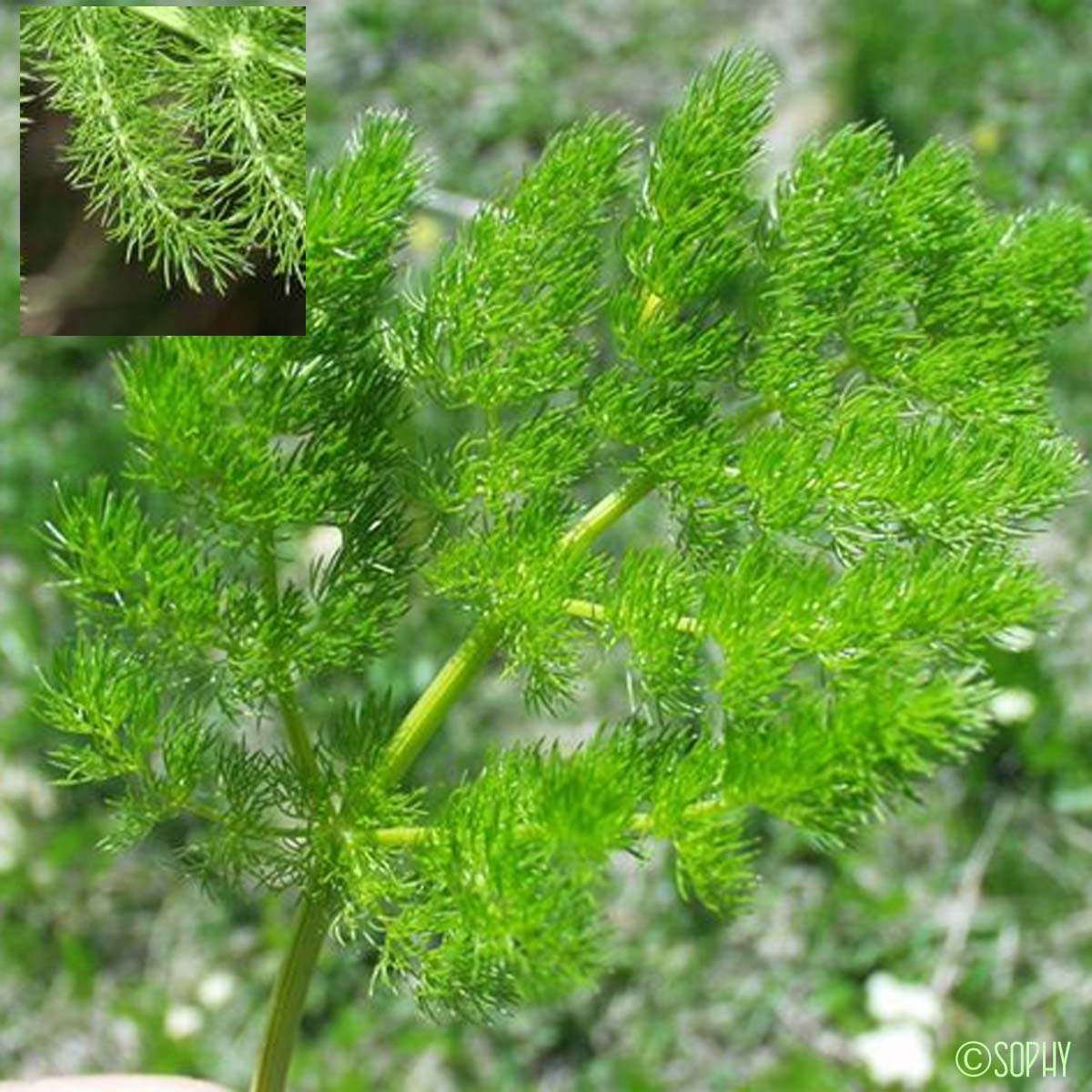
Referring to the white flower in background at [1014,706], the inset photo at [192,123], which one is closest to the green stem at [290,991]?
the inset photo at [192,123]

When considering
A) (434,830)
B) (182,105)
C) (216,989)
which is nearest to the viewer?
(434,830)

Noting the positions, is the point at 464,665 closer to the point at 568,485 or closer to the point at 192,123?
the point at 568,485

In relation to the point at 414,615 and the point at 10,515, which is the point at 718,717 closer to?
the point at 414,615

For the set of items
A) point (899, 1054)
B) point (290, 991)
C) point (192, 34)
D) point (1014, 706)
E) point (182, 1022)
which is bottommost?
point (182, 1022)

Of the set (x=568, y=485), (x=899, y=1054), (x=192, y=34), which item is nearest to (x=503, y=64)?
(x=899, y=1054)

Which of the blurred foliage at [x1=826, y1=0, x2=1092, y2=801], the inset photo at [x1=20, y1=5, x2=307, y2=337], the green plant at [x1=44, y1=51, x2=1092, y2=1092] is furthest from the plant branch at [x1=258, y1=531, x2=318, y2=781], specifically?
the blurred foliage at [x1=826, y1=0, x2=1092, y2=801]

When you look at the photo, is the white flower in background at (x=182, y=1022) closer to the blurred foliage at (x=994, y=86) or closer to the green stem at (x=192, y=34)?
the green stem at (x=192, y=34)
